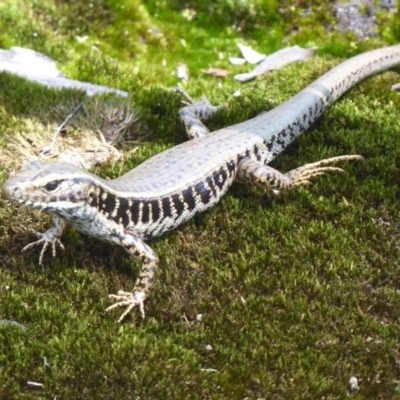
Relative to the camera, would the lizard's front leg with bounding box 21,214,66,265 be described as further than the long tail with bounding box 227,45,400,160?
No

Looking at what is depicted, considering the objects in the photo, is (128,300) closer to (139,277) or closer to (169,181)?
(139,277)

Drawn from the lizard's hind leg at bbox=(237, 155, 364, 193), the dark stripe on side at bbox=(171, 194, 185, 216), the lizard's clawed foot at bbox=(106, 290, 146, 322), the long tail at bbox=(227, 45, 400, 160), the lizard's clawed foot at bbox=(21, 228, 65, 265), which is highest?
the long tail at bbox=(227, 45, 400, 160)

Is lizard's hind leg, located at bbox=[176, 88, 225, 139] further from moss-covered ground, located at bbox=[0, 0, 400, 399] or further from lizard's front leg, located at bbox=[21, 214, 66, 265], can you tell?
lizard's front leg, located at bbox=[21, 214, 66, 265]

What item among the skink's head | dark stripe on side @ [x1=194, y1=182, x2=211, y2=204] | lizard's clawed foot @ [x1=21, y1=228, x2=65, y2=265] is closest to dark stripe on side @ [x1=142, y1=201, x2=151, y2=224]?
dark stripe on side @ [x1=194, y1=182, x2=211, y2=204]

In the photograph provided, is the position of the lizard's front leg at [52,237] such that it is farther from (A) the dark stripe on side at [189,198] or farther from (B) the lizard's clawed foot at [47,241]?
(A) the dark stripe on side at [189,198]

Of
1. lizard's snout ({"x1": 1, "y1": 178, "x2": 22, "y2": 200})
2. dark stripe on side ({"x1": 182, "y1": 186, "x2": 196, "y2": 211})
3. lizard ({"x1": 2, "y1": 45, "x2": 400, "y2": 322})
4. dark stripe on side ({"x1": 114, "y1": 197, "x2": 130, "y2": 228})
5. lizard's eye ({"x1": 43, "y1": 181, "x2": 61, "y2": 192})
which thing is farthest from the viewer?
dark stripe on side ({"x1": 182, "y1": 186, "x2": 196, "y2": 211})

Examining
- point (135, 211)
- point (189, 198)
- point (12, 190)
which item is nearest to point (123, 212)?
point (135, 211)
